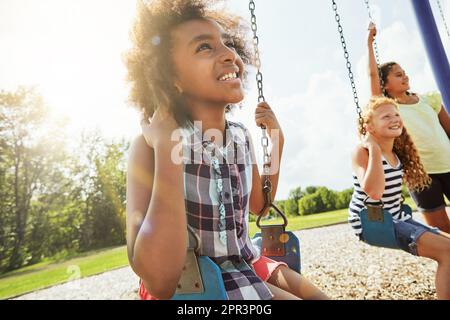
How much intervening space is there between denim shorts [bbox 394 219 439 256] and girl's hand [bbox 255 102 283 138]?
129 cm

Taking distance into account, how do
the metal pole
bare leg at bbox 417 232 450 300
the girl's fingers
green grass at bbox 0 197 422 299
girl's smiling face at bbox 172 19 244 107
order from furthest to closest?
1. green grass at bbox 0 197 422 299
2. the metal pole
3. bare leg at bbox 417 232 450 300
4. the girl's fingers
5. girl's smiling face at bbox 172 19 244 107

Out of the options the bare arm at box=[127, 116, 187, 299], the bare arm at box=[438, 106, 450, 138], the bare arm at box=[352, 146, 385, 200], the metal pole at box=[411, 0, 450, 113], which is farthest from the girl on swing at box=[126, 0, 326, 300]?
the metal pole at box=[411, 0, 450, 113]

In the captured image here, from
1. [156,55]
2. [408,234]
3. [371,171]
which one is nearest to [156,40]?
[156,55]

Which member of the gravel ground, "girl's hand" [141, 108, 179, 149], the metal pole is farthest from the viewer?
the metal pole

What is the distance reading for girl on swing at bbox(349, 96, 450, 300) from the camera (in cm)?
235

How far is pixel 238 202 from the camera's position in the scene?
1418 mm

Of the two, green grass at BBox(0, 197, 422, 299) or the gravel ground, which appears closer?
the gravel ground

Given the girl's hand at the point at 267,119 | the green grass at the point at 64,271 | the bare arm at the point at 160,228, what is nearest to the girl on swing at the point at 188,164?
the bare arm at the point at 160,228

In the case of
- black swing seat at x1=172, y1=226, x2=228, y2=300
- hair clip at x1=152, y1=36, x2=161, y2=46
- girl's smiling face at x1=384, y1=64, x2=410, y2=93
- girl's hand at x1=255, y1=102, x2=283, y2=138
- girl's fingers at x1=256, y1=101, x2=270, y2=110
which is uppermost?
girl's smiling face at x1=384, y1=64, x2=410, y2=93

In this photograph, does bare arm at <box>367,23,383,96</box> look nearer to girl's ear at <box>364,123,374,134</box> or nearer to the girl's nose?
girl's ear at <box>364,123,374,134</box>

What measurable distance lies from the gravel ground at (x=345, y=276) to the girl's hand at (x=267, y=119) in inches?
112

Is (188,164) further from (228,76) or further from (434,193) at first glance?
(434,193)

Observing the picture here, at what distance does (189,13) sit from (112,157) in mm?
24224
